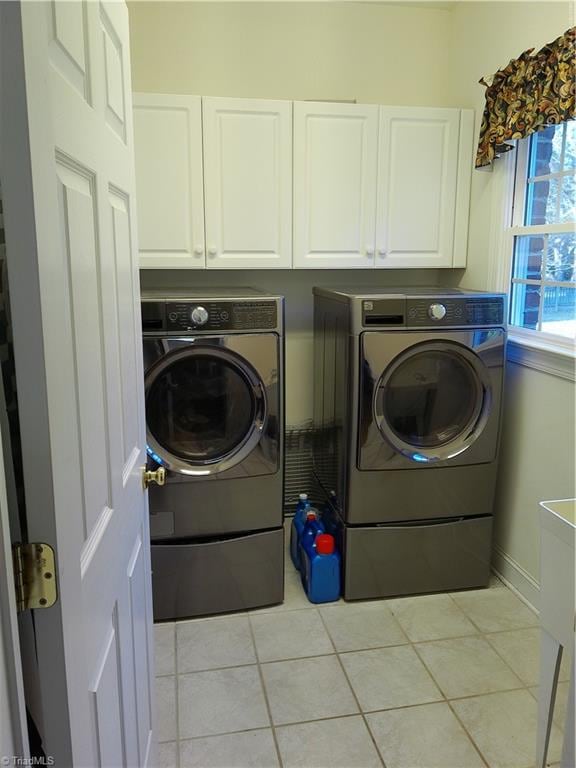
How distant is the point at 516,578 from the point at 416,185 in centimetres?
181

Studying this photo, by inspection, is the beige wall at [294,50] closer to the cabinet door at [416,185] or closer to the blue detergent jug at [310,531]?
the cabinet door at [416,185]

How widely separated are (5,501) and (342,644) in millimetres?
1851

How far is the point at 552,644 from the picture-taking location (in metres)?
1.48

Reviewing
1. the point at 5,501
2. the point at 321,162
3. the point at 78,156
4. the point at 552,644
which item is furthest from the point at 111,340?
the point at 321,162

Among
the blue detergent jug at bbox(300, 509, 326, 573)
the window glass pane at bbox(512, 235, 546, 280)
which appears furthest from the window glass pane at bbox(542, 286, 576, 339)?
the blue detergent jug at bbox(300, 509, 326, 573)

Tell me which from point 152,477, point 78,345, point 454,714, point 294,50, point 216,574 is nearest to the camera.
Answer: point 78,345

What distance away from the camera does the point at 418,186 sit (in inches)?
106

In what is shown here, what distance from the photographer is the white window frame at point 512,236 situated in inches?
90.6

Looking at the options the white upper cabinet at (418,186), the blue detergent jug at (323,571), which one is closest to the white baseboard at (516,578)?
the blue detergent jug at (323,571)

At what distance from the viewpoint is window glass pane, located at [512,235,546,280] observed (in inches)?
95.7

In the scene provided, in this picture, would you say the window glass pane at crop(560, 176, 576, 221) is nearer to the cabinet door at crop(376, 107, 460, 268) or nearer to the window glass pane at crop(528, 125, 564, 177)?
the window glass pane at crop(528, 125, 564, 177)

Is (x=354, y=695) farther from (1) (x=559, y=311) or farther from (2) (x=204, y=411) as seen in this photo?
(1) (x=559, y=311)

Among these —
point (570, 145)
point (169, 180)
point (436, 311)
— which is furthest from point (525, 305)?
point (169, 180)

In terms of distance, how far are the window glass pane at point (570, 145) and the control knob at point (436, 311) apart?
0.71 meters
